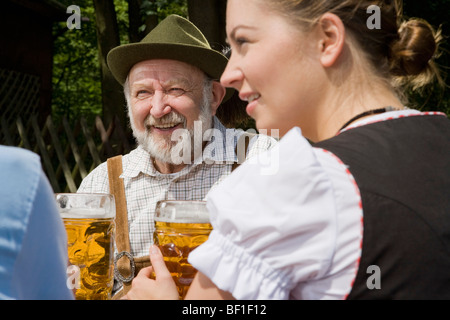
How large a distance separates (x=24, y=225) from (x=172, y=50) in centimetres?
204

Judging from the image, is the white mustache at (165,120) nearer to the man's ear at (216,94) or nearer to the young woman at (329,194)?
the man's ear at (216,94)

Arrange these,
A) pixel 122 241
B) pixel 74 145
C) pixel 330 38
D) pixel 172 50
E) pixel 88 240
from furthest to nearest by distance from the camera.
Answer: pixel 74 145 → pixel 172 50 → pixel 122 241 → pixel 88 240 → pixel 330 38

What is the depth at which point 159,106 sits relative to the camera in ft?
9.58

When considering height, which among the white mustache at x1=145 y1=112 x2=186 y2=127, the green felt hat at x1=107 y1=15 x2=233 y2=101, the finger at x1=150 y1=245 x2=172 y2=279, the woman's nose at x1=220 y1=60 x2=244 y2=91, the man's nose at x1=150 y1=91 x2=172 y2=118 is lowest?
the finger at x1=150 y1=245 x2=172 y2=279

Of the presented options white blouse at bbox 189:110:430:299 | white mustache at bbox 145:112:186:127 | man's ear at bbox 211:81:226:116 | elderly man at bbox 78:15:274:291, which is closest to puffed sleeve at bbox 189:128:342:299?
white blouse at bbox 189:110:430:299

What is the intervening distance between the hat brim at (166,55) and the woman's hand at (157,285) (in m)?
1.68

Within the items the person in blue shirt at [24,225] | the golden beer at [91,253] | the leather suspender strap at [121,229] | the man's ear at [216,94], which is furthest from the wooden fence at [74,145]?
the person in blue shirt at [24,225]

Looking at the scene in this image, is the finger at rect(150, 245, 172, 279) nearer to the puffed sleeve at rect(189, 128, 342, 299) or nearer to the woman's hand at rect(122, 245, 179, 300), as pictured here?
the woman's hand at rect(122, 245, 179, 300)

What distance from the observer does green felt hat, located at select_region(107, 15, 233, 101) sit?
289 cm

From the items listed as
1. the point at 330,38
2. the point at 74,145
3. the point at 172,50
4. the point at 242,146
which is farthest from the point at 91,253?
the point at 74,145

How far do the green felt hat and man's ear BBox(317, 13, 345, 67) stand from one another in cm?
164

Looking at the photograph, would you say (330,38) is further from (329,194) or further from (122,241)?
(122,241)
